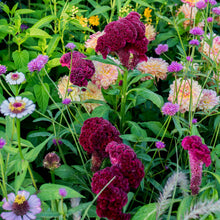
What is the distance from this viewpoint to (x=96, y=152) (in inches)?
47.2

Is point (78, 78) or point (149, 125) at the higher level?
point (78, 78)

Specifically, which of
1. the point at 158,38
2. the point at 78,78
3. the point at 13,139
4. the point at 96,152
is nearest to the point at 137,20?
the point at 78,78

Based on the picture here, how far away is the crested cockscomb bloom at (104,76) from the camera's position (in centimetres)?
171

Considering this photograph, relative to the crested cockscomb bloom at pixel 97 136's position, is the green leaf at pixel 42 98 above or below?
below

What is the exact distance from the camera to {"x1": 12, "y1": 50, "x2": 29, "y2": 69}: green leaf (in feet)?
6.17

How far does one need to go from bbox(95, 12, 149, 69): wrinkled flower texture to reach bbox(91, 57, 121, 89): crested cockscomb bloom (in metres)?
0.23

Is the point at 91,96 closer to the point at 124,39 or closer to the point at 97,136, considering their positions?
the point at 124,39

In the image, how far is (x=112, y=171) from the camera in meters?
0.98

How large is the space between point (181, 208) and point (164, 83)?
1.40m

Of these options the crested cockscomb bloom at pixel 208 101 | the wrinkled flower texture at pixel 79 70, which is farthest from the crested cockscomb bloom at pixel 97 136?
the crested cockscomb bloom at pixel 208 101

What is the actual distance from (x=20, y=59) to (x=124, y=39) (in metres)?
0.82

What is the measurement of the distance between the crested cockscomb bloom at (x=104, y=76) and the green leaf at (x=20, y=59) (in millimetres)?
465

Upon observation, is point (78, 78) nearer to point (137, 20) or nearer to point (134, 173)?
point (137, 20)

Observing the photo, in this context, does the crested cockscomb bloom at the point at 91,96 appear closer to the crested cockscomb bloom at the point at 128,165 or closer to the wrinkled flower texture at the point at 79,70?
the wrinkled flower texture at the point at 79,70
